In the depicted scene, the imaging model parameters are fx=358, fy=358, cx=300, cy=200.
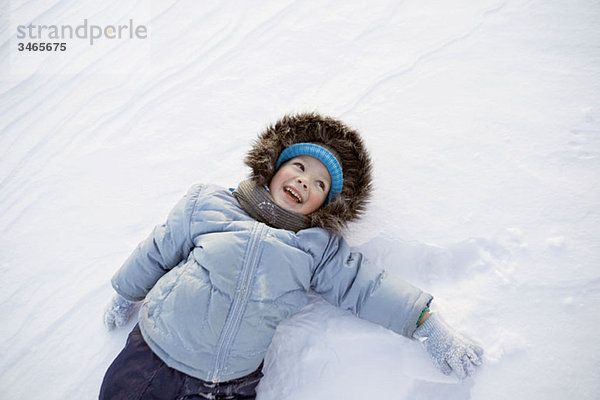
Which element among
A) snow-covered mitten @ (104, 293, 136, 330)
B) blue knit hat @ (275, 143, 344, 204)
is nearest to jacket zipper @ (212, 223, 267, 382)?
blue knit hat @ (275, 143, 344, 204)

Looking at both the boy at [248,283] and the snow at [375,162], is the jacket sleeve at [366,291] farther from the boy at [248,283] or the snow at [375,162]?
the snow at [375,162]

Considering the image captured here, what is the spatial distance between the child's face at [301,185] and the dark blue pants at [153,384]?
74 centimetres

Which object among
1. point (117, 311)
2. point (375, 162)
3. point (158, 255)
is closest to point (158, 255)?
point (158, 255)

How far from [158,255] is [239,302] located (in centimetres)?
46

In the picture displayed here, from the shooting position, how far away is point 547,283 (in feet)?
4.74

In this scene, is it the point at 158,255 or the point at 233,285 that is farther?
the point at 158,255

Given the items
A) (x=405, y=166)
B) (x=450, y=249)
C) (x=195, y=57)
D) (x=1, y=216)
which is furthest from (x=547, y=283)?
(x=1, y=216)

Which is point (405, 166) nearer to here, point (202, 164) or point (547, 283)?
point (547, 283)

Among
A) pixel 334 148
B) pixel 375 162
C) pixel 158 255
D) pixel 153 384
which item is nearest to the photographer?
pixel 153 384

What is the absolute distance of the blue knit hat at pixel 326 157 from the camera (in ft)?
5.42

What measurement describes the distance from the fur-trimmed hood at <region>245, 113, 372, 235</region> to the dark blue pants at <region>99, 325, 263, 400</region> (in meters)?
0.73

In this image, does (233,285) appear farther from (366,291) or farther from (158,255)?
(366,291)

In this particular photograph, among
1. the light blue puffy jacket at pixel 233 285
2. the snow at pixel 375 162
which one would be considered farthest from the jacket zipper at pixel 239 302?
the snow at pixel 375 162

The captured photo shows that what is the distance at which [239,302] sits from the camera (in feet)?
4.46
